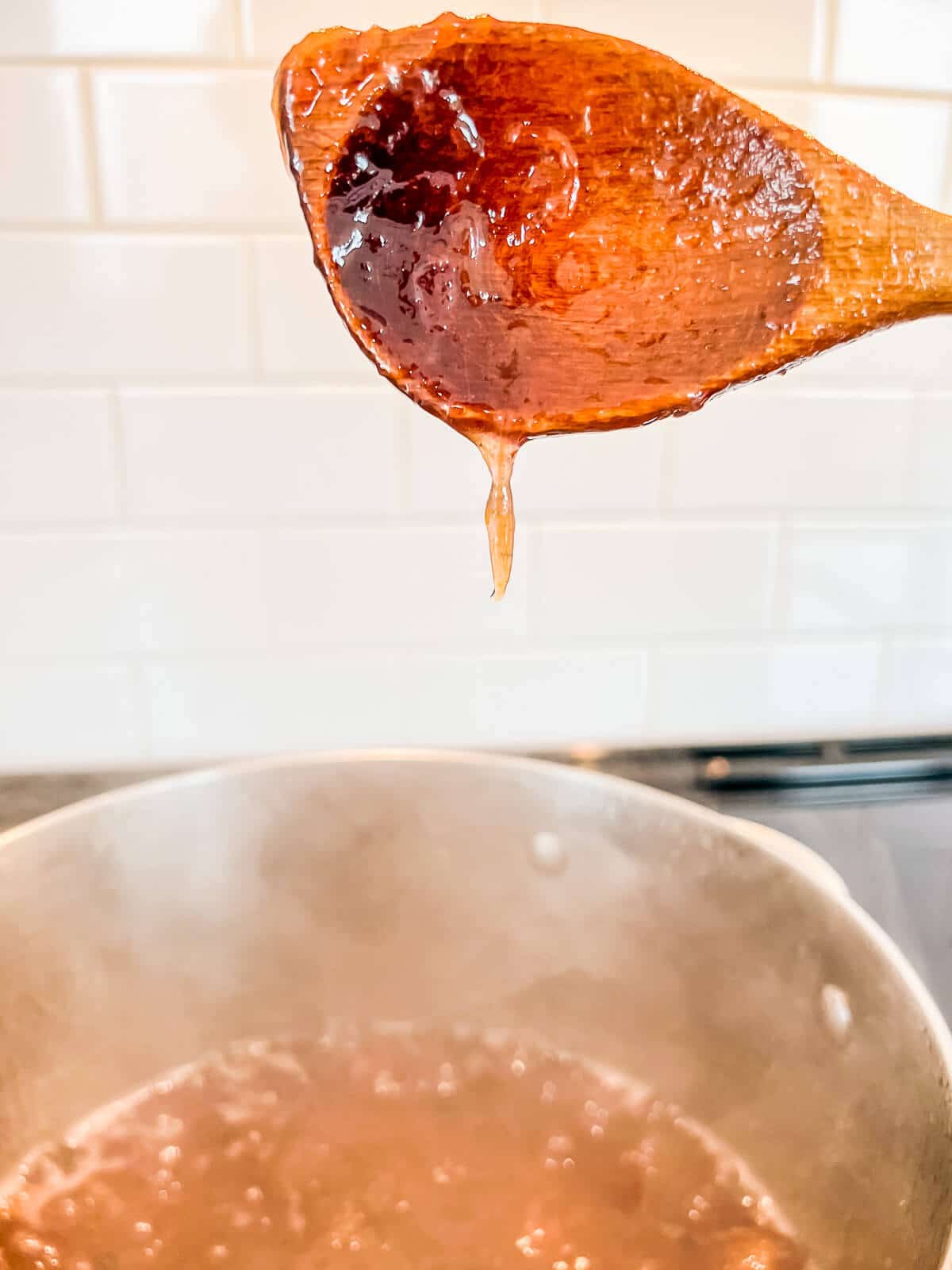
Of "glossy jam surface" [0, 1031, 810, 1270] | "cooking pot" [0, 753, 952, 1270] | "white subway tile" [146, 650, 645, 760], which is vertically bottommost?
"glossy jam surface" [0, 1031, 810, 1270]

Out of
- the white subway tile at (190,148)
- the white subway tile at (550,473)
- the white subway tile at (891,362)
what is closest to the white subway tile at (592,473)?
the white subway tile at (550,473)

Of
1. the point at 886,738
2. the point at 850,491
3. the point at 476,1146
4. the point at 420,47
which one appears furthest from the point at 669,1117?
the point at 420,47

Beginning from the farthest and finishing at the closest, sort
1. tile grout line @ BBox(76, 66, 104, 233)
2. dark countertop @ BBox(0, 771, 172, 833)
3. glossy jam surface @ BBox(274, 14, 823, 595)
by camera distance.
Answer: dark countertop @ BBox(0, 771, 172, 833) → tile grout line @ BBox(76, 66, 104, 233) → glossy jam surface @ BBox(274, 14, 823, 595)

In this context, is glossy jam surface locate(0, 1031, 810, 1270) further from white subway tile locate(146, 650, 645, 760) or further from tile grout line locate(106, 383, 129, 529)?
tile grout line locate(106, 383, 129, 529)

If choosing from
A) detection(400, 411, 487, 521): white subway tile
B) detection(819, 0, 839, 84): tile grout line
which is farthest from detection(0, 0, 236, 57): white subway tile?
detection(819, 0, 839, 84): tile grout line

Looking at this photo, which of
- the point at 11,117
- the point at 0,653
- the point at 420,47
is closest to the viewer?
the point at 420,47

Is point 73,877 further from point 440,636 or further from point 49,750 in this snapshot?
point 440,636

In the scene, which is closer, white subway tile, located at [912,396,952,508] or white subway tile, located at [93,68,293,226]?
white subway tile, located at [93,68,293,226]
